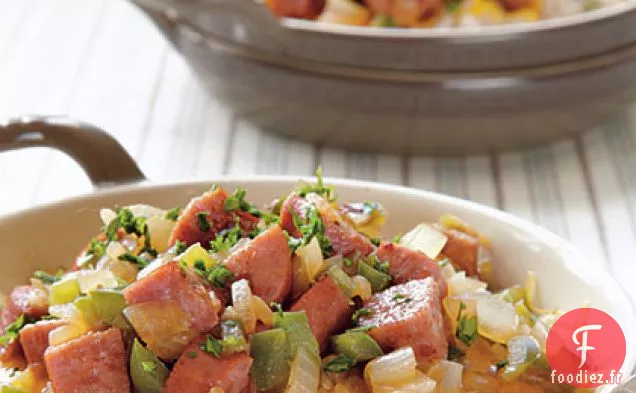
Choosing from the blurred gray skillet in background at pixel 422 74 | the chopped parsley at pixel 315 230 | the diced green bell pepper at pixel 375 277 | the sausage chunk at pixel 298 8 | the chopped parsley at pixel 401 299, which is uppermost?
the sausage chunk at pixel 298 8

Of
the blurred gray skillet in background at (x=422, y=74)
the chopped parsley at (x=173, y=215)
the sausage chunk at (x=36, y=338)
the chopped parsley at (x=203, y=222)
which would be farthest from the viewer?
the blurred gray skillet in background at (x=422, y=74)

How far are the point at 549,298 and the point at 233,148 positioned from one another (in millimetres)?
1776

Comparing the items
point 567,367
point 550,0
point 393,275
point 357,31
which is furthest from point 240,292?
point 550,0

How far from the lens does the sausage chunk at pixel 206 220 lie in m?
2.11

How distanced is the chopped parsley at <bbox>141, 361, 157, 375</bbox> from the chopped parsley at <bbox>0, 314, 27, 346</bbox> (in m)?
0.39

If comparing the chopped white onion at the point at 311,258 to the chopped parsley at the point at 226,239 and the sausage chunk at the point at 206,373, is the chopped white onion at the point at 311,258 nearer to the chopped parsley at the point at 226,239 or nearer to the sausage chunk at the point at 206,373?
the chopped parsley at the point at 226,239

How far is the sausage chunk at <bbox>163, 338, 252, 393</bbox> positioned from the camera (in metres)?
1.78

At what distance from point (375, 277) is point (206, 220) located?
1.14ft

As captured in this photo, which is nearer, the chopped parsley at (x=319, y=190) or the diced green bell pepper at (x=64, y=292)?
the diced green bell pepper at (x=64, y=292)

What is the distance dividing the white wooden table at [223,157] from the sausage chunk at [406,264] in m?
1.06

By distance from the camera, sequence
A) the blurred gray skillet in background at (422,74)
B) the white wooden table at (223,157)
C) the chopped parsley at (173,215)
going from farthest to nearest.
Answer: the white wooden table at (223,157), the blurred gray skillet in background at (422,74), the chopped parsley at (173,215)

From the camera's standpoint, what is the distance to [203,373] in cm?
179

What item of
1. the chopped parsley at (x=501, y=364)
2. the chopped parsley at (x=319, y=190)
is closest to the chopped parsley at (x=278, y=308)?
the chopped parsley at (x=319, y=190)

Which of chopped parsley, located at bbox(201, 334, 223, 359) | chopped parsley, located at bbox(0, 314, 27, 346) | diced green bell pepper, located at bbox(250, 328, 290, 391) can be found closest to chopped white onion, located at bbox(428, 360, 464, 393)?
diced green bell pepper, located at bbox(250, 328, 290, 391)
